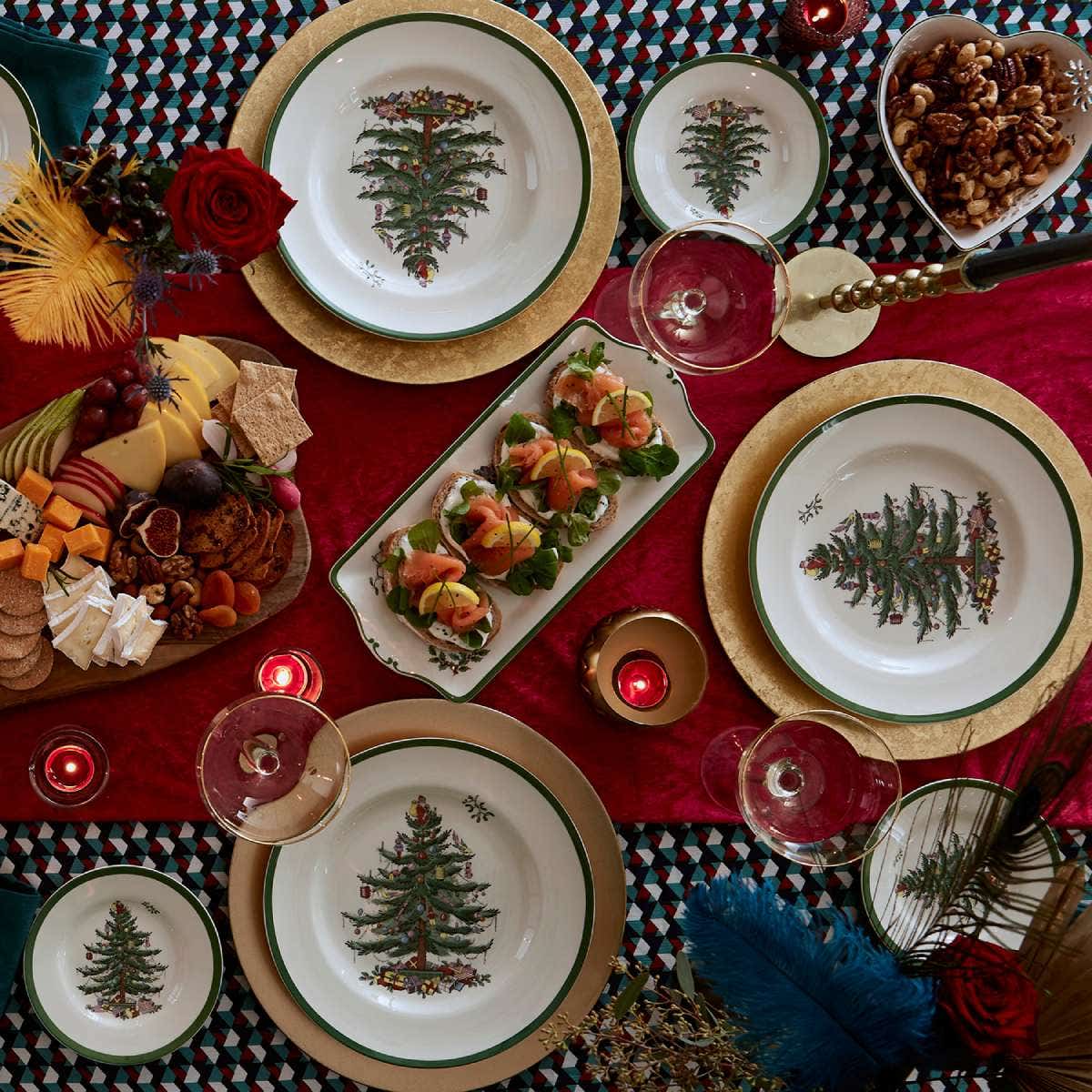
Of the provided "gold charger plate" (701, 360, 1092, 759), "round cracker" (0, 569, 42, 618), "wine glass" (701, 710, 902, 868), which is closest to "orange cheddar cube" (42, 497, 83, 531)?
"round cracker" (0, 569, 42, 618)

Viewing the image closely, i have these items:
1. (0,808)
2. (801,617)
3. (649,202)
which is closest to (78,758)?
(0,808)

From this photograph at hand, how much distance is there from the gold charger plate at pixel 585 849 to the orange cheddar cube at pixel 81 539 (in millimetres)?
537

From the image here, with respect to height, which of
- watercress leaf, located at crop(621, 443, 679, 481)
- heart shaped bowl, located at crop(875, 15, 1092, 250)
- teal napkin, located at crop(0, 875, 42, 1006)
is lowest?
teal napkin, located at crop(0, 875, 42, 1006)

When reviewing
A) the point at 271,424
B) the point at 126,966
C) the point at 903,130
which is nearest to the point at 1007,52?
the point at 903,130

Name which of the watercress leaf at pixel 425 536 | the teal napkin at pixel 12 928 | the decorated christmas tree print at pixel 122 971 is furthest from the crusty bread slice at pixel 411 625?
the teal napkin at pixel 12 928

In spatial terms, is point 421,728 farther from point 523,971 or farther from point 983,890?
point 983,890

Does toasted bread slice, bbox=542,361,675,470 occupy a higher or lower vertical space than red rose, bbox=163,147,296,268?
higher

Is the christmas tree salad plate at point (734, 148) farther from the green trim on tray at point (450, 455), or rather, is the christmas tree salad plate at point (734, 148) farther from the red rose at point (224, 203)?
the red rose at point (224, 203)

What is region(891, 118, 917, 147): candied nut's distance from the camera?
1735 mm

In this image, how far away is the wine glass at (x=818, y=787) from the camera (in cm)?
163

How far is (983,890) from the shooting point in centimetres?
124

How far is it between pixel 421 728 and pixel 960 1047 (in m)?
0.98

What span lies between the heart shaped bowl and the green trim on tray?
0.60m

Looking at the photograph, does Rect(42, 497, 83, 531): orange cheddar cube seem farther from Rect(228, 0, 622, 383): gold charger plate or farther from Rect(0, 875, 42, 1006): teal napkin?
Rect(0, 875, 42, 1006): teal napkin
